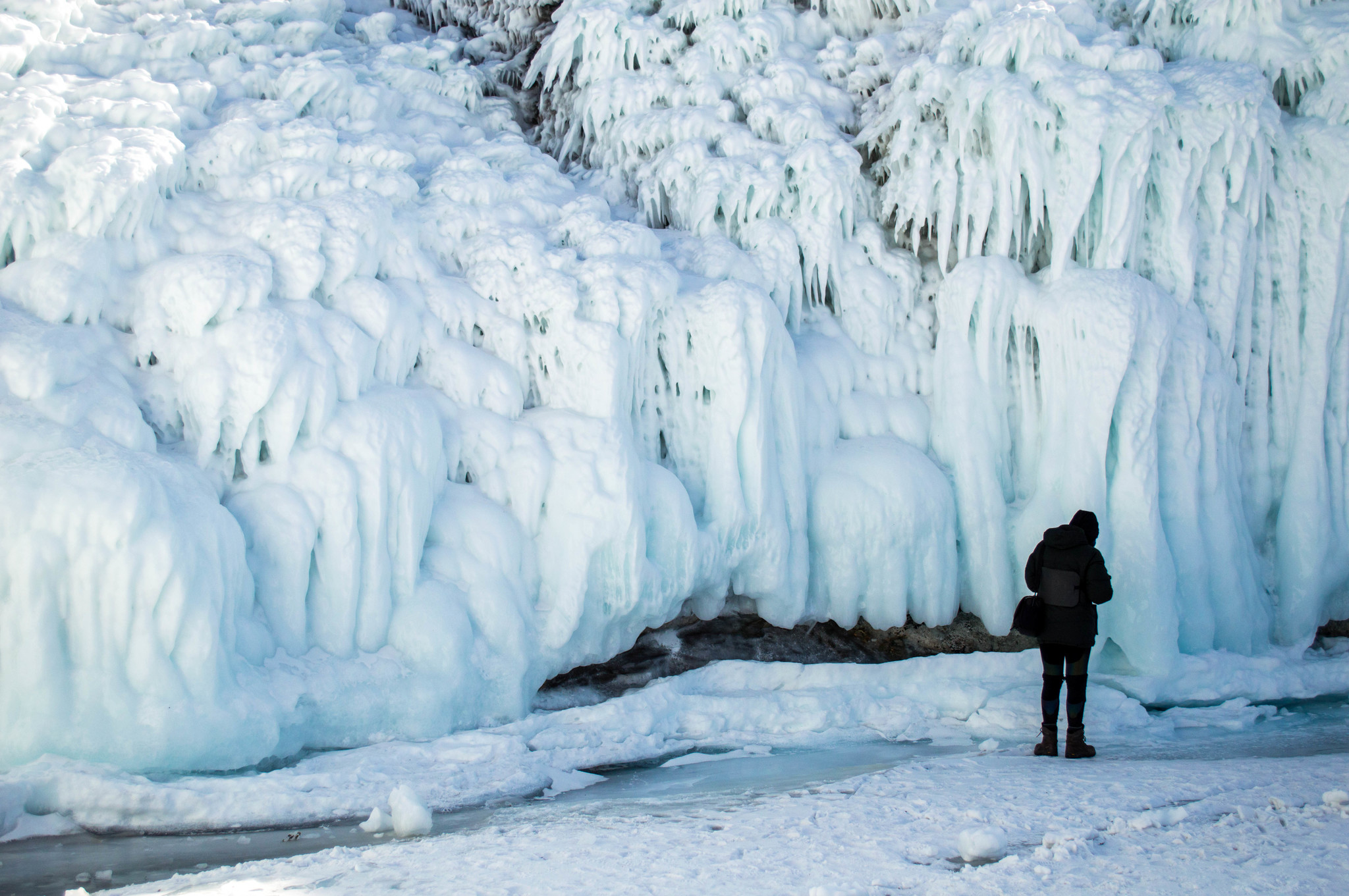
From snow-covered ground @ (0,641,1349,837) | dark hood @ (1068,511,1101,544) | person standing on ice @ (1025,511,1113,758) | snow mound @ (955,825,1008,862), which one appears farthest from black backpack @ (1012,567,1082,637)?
snow mound @ (955,825,1008,862)

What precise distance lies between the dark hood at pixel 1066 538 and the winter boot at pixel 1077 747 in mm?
1054

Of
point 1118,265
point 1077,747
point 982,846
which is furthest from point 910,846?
point 1118,265

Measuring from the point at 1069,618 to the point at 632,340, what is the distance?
149 inches

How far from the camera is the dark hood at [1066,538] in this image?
5695 mm

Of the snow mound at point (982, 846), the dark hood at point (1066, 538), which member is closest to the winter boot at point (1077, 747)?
the dark hood at point (1066, 538)

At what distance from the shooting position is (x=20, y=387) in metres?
5.38

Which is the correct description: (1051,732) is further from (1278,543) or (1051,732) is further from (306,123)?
(306,123)

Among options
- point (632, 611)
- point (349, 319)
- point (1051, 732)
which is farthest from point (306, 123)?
point (1051, 732)

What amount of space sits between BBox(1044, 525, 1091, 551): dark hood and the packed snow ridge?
98.7 inches

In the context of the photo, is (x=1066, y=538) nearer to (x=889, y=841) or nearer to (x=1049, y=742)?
(x=1049, y=742)

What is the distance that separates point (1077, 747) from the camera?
562 centimetres

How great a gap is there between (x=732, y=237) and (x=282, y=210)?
406 centimetres

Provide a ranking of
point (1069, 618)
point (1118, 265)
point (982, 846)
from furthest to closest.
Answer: point (1118, 265)
point (1069, 618)
point (982, 846)

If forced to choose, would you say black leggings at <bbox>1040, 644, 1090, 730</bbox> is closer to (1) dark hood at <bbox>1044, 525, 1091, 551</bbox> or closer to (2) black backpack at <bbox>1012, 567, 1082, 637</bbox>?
(2) black backpack at <bbox>1012, 567, 1082, 637</bbox>
